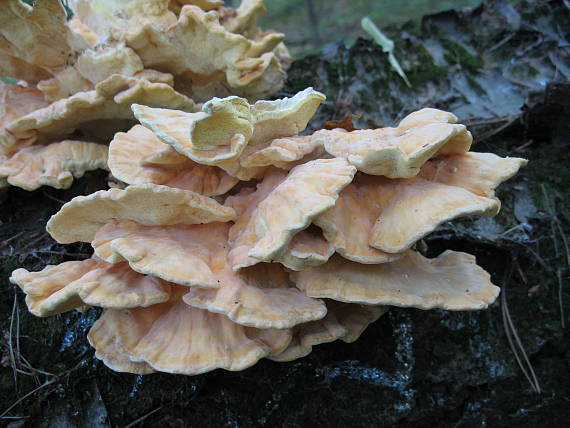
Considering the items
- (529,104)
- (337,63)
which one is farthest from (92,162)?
(529,104)

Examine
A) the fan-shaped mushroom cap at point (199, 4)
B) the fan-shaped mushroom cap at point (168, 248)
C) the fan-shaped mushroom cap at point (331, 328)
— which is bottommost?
the fan-shaped mushroom cap at point (331, 328)

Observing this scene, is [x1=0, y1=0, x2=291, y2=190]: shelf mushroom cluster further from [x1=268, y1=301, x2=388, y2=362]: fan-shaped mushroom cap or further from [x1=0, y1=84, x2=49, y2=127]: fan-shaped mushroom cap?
[x1=268, y1=301, x2=388, y2=362]: fan-shaped mushroom cap

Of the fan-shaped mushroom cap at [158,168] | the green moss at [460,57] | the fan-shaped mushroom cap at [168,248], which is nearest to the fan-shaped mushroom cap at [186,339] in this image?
the fan-shaped mushroom cap at [168,248]

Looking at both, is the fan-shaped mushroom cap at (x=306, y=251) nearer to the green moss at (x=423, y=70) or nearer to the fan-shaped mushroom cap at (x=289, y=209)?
the fan-shaped mushroom cap at (x=289, y=209)

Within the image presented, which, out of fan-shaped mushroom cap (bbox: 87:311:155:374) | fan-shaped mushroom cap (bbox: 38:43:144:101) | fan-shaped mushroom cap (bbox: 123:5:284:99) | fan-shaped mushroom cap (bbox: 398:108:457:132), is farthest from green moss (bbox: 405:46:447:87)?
fan-shaped mushroom cap (bbox: 87:311:155:374)

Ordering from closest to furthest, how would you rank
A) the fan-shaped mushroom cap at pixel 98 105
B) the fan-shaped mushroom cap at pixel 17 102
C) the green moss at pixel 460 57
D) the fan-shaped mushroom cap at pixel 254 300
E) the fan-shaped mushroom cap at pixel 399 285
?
1. the fan-shaped mushroom cap at pixel 254 300
2. the fan-shaped mushroom cap at pixel 399 285
3. the fan-shaped mushroom cap at pixel 98 105
4. the fan-shaped mushroom cap at pixel 17 102
5. the green moss at pixel 460 57

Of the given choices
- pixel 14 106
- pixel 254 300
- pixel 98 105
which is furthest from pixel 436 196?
pixel 14 106
